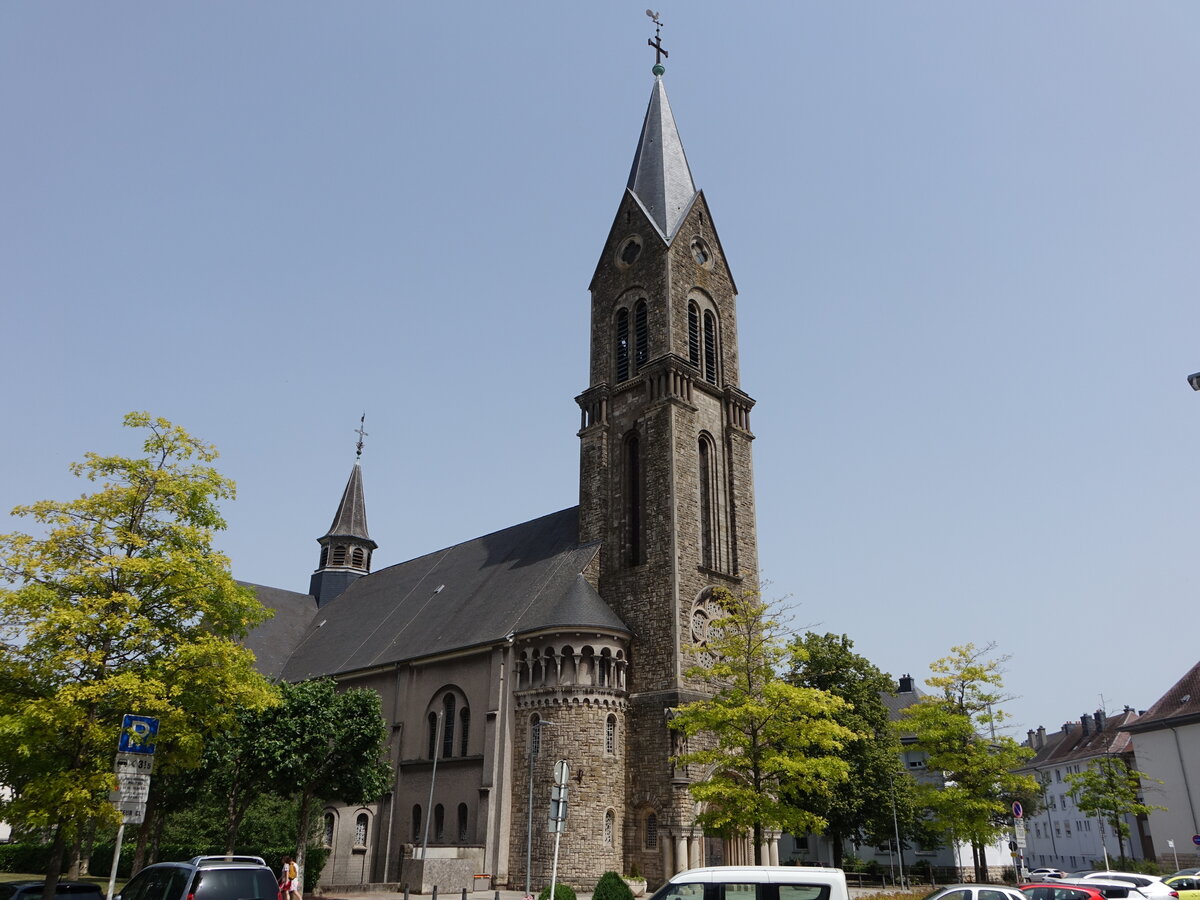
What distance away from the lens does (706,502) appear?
130 ft

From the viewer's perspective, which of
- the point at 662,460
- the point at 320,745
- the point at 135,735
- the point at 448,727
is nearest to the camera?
the point at 135,735

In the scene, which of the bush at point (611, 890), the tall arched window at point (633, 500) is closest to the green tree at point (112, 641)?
the bush at point (611, 890)

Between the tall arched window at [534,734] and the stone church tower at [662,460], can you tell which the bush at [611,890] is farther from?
the tall arched window at [534,734]

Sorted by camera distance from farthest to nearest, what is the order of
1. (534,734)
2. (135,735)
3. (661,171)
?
(661,171), (534,734), (135,735)

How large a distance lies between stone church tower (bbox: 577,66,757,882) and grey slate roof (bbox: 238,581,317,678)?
23141mm

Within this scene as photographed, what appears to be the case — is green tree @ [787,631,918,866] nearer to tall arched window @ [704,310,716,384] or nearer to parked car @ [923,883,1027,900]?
tall arched window @ [704,310,716,384]

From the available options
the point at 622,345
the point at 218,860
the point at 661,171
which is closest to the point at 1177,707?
the point at 622,345

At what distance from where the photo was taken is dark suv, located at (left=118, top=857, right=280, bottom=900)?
1341 cm

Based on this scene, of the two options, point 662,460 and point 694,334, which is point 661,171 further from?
point 662,460

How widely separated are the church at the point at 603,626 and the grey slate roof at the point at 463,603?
0.15 metres

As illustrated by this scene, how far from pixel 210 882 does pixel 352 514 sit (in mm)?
55151

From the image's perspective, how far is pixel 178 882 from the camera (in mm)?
13680

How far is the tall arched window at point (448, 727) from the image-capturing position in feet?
126

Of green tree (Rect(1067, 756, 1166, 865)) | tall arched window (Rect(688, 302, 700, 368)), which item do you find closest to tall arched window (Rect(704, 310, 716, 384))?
tall arched window (Rect(688, 302, 700, 368))
